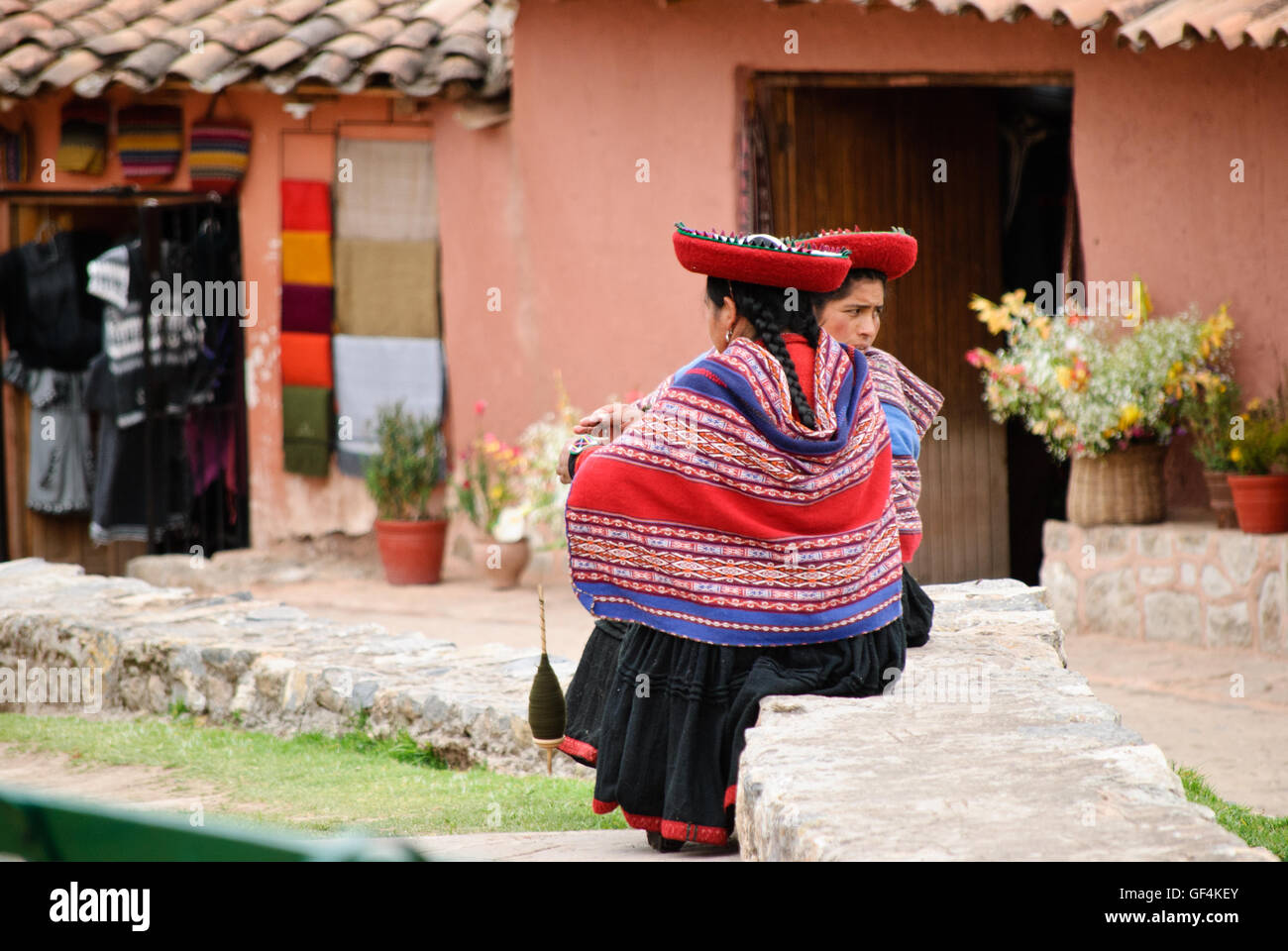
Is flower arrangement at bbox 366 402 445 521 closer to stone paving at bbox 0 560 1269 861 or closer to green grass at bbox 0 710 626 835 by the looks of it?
stone paving at bbox 0 560 1269 861

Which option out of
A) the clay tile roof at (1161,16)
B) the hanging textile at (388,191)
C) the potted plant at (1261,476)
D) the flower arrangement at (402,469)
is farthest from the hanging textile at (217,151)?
the potted plant at (1261,476)

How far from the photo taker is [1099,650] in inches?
260

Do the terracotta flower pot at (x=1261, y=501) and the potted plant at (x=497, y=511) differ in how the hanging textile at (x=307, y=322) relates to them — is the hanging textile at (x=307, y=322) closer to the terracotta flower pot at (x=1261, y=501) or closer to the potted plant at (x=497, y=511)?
the potted plant at (x=497, y=511)

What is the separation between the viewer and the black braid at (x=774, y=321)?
3.18 m

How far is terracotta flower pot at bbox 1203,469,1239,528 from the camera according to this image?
259 inches

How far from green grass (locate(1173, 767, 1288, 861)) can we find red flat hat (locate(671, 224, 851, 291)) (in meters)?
1.56

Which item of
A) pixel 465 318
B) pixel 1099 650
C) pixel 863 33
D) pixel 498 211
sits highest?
pixel 863 33

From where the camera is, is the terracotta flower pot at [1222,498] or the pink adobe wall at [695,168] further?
the pink adobe wall at [695,168]

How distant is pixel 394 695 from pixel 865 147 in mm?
4483

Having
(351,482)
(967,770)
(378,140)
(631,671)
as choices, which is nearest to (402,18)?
(378,140)

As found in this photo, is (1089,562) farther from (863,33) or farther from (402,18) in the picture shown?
(402,18)

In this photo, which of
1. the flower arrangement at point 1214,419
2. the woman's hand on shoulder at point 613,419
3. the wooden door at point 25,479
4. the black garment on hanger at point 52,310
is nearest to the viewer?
the woman's hand on shoulder at point 613,419

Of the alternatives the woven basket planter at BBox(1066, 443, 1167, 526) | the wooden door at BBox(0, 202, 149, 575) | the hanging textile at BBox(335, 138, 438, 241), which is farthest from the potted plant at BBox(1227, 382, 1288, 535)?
the wooden door at BBox(0, 202, 149, 575)

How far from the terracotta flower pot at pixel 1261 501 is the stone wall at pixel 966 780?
3233 millimetres
